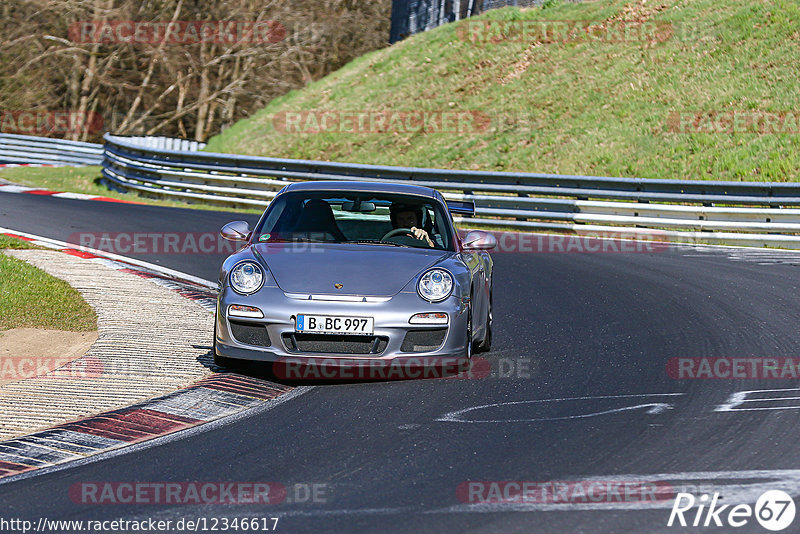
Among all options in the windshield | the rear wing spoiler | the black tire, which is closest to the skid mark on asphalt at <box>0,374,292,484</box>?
the windshield

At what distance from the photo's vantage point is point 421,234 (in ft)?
27.4

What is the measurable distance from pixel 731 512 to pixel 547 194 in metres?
15.3

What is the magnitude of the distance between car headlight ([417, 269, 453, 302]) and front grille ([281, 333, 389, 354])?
446 millimetres

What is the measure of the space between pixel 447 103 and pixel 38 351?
80.2 feet

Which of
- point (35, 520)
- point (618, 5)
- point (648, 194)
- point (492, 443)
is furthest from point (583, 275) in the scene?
point (618, 5)

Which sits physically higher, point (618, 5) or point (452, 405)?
point (618, 5)

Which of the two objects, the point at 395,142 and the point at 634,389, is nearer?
the point at 634,389

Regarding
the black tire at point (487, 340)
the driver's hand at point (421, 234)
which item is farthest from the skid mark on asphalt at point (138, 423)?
the black tire at point (487, 340)

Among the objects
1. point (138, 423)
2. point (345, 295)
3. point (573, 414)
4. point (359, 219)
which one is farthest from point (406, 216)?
point (138, 423)

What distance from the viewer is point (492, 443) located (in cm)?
562

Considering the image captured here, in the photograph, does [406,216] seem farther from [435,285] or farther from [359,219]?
[435,285]

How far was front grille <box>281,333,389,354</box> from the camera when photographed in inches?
276

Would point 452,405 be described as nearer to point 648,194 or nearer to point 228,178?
point 648,194

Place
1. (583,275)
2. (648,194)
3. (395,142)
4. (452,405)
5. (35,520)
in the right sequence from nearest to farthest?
(35,520) < (452,405) < (583,275) < (648,194) < (395,142)
